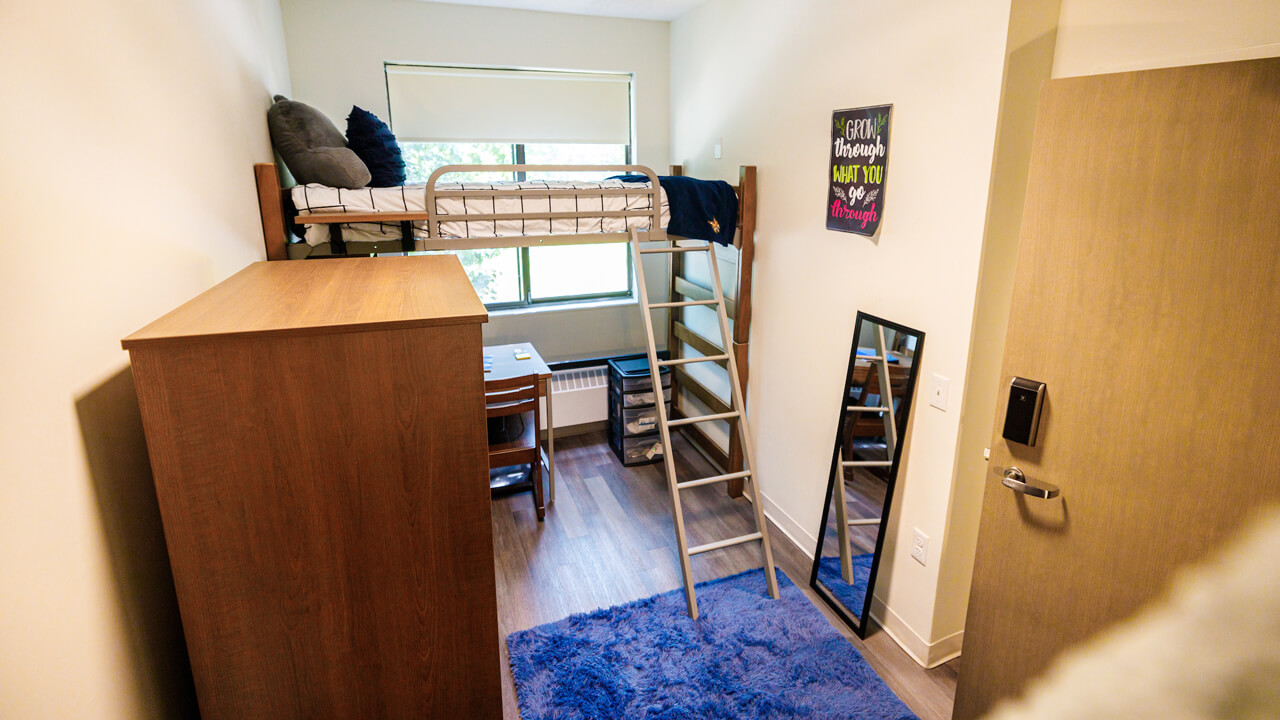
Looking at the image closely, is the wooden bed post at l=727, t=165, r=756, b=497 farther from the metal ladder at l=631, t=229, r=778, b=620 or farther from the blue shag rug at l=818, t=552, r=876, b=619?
the blue shag rug at l=818, t=552, r=876, b=619

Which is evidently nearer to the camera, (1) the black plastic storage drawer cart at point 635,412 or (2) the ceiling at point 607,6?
(2) the ceiling at point 607,6

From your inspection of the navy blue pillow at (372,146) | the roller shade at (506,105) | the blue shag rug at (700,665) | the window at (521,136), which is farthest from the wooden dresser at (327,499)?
the roller shade at (506,105)

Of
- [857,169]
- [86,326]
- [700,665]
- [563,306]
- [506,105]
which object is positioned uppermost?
[506,105]

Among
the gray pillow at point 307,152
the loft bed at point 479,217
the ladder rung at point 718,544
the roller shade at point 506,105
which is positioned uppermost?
the roller shade at point 506,105

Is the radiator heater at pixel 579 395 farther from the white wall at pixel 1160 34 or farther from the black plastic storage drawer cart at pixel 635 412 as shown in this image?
the white wall at pixel 1160 34

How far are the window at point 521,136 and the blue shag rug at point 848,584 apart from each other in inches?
94.2

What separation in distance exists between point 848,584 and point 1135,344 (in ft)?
5.30

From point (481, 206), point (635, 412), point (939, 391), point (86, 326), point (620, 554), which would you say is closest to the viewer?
point (86, 326)

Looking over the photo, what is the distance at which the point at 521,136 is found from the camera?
3.95m

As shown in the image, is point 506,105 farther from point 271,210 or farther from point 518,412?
point 518,412

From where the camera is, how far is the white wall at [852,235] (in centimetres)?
202

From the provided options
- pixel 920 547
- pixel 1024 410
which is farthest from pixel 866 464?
pixel 1024 410

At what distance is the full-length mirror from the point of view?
237 centimetres

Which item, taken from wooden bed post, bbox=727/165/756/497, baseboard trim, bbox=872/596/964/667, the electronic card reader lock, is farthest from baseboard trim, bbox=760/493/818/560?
the electronic card reader lock
